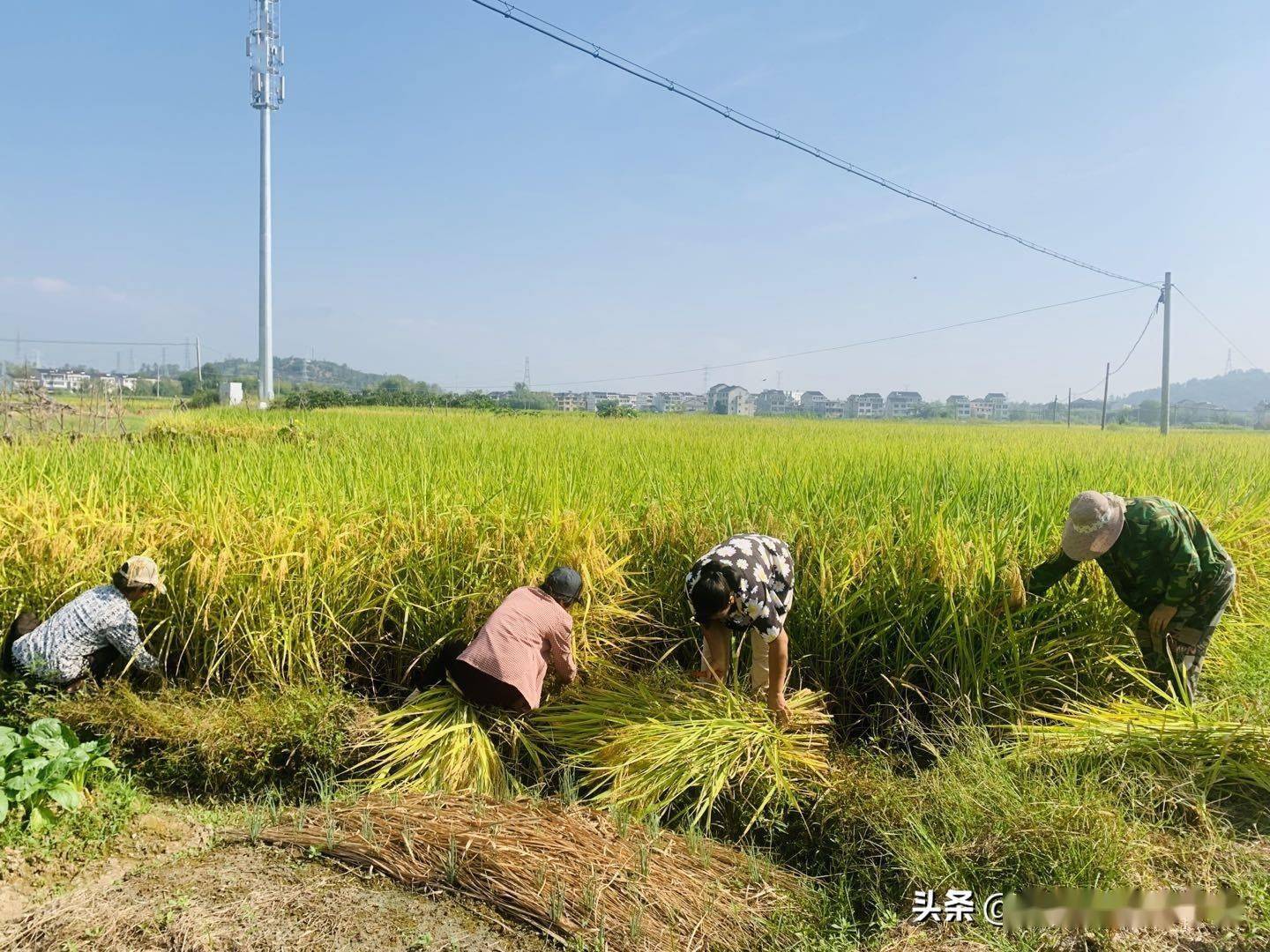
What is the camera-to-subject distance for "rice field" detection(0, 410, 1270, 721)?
11.7 ft

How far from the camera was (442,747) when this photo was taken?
311 cm

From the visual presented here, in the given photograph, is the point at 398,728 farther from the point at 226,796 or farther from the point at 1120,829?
the point at 1120,829

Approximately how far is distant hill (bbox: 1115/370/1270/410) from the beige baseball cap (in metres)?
154

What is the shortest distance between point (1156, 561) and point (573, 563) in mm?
2719

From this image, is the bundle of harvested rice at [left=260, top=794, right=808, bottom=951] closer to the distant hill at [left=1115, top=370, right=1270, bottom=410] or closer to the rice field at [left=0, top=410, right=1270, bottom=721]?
the rice field at [left=0, top=410, right=1270, bottom=721]

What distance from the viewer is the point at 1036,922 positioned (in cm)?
209

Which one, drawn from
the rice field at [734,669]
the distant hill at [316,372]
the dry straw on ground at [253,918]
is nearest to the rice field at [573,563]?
the rice field at [734,669]

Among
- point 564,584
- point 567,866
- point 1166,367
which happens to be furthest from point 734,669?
point 1166,367

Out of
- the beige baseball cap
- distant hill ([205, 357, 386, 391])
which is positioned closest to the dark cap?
the beige baseball cap

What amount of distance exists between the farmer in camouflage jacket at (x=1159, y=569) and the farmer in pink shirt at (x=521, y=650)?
2.20 metres

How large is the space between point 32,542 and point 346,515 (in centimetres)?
157

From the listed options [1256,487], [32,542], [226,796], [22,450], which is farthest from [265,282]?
[1256,487]

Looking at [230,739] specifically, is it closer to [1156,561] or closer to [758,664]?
[758,664]

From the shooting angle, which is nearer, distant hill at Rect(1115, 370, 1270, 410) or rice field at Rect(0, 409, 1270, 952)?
rice field at Rect(0, 409, 1270, 952)
